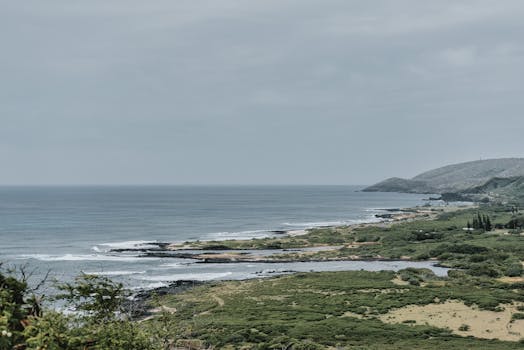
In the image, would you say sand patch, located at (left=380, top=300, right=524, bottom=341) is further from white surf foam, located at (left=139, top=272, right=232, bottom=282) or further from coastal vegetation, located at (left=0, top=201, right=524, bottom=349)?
white surf foam, located at (left=139, top=272, right=232, bottom=282)

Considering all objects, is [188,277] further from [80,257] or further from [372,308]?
[372,308]

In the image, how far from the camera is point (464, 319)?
52.6m

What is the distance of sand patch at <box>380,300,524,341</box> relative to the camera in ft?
157

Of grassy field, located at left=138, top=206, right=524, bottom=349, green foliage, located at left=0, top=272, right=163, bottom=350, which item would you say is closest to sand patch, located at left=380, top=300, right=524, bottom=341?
grassy field, located at left=138, top=206, right=524, bottom=349

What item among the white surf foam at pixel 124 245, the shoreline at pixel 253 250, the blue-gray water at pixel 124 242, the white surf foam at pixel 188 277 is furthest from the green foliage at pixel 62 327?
the white surf foam at pixel 124 245

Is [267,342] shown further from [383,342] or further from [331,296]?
[331,296]

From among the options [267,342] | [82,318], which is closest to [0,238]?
[267,342]

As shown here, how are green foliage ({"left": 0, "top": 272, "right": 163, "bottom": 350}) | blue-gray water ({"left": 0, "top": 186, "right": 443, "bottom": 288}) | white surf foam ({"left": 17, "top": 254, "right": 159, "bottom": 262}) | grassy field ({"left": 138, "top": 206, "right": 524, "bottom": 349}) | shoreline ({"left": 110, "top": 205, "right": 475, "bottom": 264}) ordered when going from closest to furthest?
1. green foliage ({"left": 0, "top": 272, "right": 163, "bottom": 350})
2. grassy field ({"left": 138, "top": 206, "right": 524, "bottom": 349})
3. blue-gray water ({"left": 0, "top": 186, "right": 443, "bottom": 288})
4. white surf foam ({"left": 17, "top": 254, "right": 159, "bottom": 262})
5. shoreline ({"left": 110, "top": 205, "right": 475, "bottom": 264})

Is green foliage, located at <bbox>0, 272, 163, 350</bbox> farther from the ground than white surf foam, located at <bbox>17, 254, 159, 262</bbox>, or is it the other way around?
green foliage, located at <bbox>0, 272, 163, 350</bbox>

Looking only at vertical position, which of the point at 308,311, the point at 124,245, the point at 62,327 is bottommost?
the point at 308,311

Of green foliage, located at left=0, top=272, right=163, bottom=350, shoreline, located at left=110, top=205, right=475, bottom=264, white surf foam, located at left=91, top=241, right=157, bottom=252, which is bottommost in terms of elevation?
shoreline, located at left=110, top=205, right=475, bottom=264

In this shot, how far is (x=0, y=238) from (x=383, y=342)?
115804 mm

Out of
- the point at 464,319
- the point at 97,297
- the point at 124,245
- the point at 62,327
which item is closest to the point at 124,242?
the point at 124,245

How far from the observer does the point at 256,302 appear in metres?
63.0
